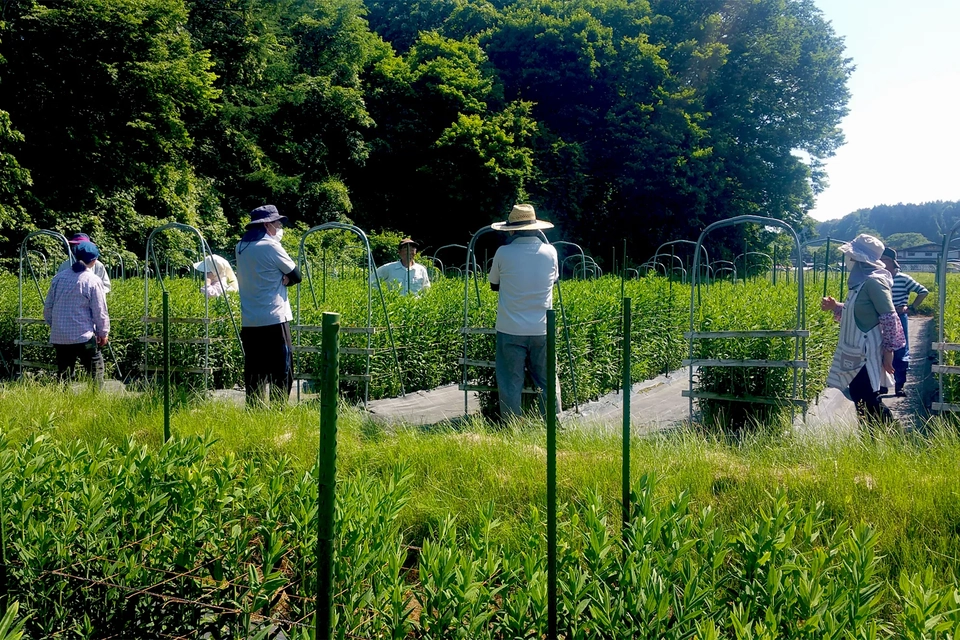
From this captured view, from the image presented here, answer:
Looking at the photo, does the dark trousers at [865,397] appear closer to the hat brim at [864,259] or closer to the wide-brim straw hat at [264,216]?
the hat brim at [864,259]

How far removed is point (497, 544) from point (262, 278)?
14.7ft

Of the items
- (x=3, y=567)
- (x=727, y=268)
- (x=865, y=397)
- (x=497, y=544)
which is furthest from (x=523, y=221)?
(x=727, y=268)

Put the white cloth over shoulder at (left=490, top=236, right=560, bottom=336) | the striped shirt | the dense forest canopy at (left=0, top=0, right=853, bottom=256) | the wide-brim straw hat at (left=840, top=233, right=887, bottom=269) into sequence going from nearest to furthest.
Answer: the wide-brim straw hat at (left=840, top=233, right=887, bottom=269)
the white cloth over shoulder at (left=490, top=236, right=560, bottom=336)
the striped shirt
the dense forest canopy at (left=0, top=0, right=853, bottom=256)

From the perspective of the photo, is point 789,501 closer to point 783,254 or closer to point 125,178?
point 125,178

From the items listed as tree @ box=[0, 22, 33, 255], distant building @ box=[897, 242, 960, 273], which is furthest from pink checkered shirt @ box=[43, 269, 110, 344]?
tree @ box=[0, 22, 33, 255]

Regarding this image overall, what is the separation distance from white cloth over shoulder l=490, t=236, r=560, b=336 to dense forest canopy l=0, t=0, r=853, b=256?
79.4 ft

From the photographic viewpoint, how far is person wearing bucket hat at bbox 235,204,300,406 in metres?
7.10

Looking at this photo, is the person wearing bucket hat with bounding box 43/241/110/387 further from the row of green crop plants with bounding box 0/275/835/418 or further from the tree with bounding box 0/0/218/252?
the tree with bounding box 0/0/218/252

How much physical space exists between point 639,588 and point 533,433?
9.17ft

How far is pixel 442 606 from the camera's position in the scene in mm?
2393

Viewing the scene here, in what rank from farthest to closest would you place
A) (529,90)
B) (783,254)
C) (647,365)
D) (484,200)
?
(783,254)
(529,90)
(484,200)
(647,365)

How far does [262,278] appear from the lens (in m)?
7.10

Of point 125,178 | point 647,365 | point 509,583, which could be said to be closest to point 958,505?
point 509,583

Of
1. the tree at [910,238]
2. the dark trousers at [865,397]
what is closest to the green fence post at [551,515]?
the dark trousers at [865,397]
